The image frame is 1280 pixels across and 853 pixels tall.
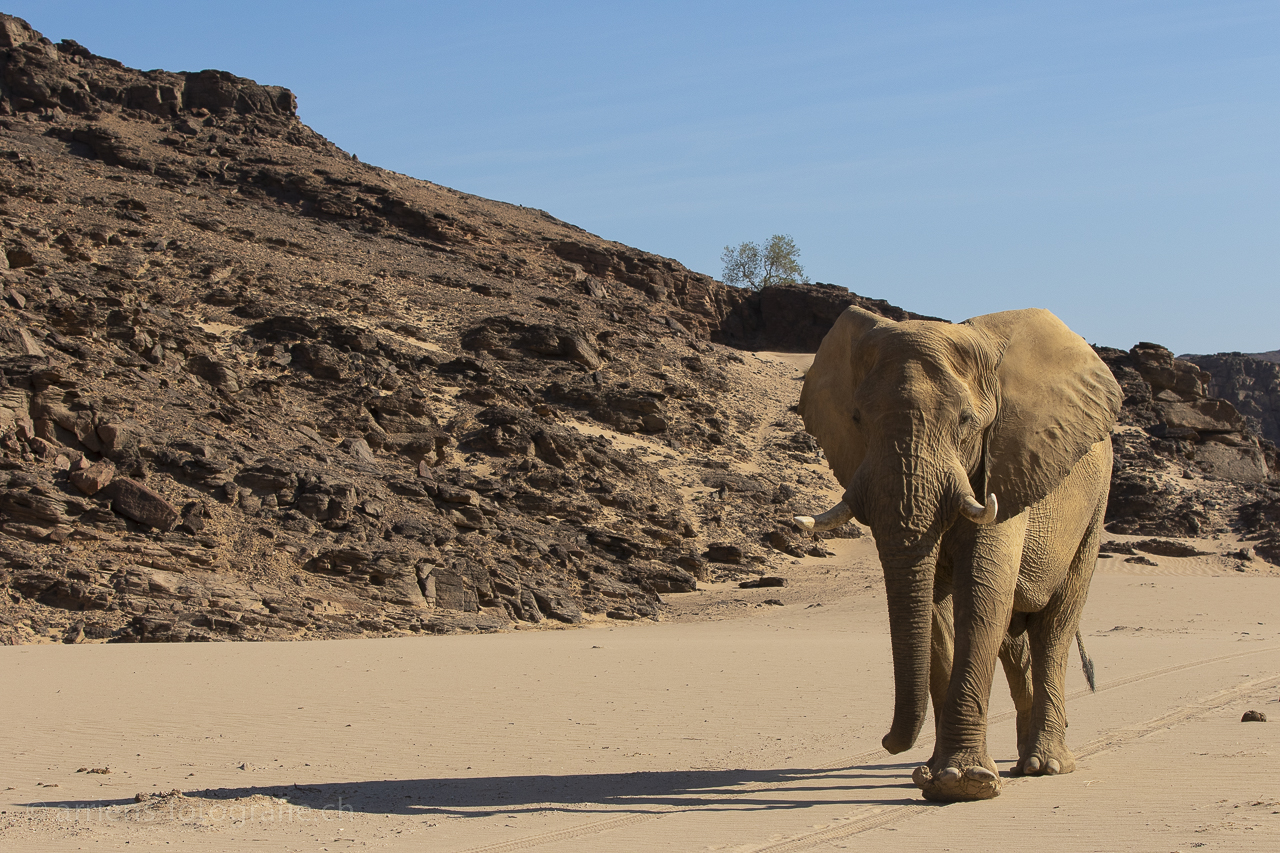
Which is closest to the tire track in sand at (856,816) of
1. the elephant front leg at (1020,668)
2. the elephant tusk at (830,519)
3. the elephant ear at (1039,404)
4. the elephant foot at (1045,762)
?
the elephant foot at (1045,762)

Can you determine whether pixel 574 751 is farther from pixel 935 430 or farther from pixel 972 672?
pixel 935 430

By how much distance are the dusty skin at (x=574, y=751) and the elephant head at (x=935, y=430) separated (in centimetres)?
125

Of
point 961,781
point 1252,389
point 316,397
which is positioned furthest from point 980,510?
point 1252,389

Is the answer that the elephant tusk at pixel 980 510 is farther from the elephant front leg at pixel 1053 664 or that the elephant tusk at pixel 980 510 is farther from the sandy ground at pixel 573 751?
the elephant front leg at pixel 1053 664

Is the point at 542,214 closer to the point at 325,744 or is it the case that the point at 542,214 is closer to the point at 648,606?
the point at 648,606

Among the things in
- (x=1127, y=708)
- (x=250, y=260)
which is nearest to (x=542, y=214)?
(x=250, y=260)

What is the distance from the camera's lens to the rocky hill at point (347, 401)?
20844 mm

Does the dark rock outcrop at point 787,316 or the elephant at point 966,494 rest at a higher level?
the dark rock outcrop at point 787,316

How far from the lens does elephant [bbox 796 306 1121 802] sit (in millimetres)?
7078

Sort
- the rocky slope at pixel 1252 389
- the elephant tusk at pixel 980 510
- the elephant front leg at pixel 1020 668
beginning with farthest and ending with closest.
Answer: the rocky slope at pixel 1252 389 < the elephant front leg at pixel 1020 668 < the elephant tusk at pixel 980 510

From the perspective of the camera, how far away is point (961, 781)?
23.6 ft

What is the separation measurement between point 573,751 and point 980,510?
14.8 feet

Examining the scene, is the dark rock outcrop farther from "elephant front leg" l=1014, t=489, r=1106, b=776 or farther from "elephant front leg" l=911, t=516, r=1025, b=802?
"elephant front leg" l=911, t=516, r=1025, b=802

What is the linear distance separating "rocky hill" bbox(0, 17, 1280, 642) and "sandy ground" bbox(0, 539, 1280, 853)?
3.97 meters
